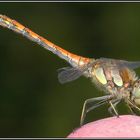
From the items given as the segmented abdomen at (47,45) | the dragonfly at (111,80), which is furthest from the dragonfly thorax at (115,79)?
the segmented abdomen at (47,45)

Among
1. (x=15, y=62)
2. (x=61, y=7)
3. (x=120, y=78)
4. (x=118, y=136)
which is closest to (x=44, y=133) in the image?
(x=15, y=62)

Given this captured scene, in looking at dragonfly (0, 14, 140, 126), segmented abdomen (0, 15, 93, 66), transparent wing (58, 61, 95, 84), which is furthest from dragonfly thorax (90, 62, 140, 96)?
segmented abdomen (0, 15, 93, 66)

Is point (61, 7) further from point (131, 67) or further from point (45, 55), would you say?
point (131, 67)

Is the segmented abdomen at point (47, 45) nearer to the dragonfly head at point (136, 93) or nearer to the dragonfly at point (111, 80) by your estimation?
the dragonfly at point (111, 80)

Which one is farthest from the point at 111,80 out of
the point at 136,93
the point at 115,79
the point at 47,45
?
the point at 47,45

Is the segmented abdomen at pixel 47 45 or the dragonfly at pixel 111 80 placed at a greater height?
the segmented abdomen at pixel 47 45

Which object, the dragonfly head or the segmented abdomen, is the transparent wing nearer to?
the segmented abdomen

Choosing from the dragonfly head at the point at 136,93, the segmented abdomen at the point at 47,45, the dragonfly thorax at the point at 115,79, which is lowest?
the dragonfly head at the point at 136,93

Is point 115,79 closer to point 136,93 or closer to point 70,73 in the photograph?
point 136,93

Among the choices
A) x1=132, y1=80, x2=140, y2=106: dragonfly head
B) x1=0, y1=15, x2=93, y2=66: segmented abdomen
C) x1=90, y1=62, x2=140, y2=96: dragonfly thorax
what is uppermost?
x1=0, y1=15, x2=93, y2=66: segmented abdomen

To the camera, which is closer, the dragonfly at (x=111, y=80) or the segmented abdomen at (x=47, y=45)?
the dragonfly at (x=111, y=80)
